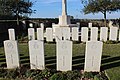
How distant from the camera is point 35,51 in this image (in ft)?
26.8

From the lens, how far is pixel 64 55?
26.4ft

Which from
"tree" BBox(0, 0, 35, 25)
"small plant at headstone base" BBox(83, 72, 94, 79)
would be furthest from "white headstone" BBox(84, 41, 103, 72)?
"tree" BBox(0, 0, 35, 25)

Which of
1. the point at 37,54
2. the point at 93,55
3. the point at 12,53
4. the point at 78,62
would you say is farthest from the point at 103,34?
the point at 12,53

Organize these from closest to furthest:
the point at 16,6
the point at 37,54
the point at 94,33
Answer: the point at 37,54 → the point at 94,33 → the point at 16,6

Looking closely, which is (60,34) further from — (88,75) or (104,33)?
(88,75)

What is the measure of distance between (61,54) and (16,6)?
22.6 metres

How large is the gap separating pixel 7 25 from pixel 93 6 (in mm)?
10974

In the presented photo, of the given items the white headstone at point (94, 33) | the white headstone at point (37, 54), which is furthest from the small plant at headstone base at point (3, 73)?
the white headstone at point (94, 33)

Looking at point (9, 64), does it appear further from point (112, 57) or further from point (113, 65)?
point (112, 57)

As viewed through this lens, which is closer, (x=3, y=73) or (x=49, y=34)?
(x=3, y=73)

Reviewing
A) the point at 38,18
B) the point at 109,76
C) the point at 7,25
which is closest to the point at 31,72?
the point at 109,76

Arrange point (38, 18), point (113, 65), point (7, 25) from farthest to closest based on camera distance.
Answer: point (38, 18) < point (7, 25) < point (113, 65)

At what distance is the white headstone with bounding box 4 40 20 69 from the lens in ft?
27.0

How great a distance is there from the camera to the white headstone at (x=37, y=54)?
8.08 meters
